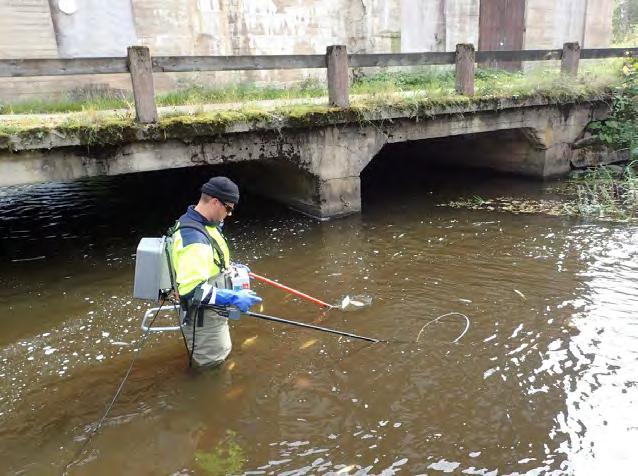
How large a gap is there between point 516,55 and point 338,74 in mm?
4154

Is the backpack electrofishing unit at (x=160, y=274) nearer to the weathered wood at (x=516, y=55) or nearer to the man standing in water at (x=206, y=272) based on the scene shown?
the man standing in water at (x=206, y=272)

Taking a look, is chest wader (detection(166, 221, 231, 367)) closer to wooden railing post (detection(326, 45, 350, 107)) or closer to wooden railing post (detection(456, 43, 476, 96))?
wooden railing post (detection(326, 45, 350, 107))

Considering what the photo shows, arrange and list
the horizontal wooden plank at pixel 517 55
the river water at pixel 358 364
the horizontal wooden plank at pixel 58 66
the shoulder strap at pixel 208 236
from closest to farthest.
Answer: the river water at pixel 358 364 → the shoulder strap at pixel 208 236 → the horizontal wooden plank at pixel 58 66 → the horizontal wooden plank at pixel 517 55

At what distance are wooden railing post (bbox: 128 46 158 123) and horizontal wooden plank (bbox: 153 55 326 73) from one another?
18cm

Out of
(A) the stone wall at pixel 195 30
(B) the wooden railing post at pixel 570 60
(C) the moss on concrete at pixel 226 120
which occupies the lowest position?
(C) the moss on concrete at pixel 226 120

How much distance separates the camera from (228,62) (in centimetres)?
696

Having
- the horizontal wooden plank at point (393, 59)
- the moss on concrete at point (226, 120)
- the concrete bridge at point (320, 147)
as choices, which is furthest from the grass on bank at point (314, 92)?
the horizontal wooden plank at point (393, 59)

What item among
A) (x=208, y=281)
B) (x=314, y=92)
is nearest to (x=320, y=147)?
(x=314, y=92)

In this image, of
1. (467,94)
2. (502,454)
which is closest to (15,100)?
(467,94)

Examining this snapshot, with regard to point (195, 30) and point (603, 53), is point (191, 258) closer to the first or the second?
point (195, 30)

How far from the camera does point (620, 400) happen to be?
3812mm

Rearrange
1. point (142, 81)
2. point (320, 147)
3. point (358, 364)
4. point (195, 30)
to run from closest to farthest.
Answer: point (358, 364) < point (142, 81) < point (320, 147) < point (195, 30)

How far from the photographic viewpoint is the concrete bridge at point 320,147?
6277 millimetres

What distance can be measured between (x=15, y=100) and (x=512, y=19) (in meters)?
14.0
